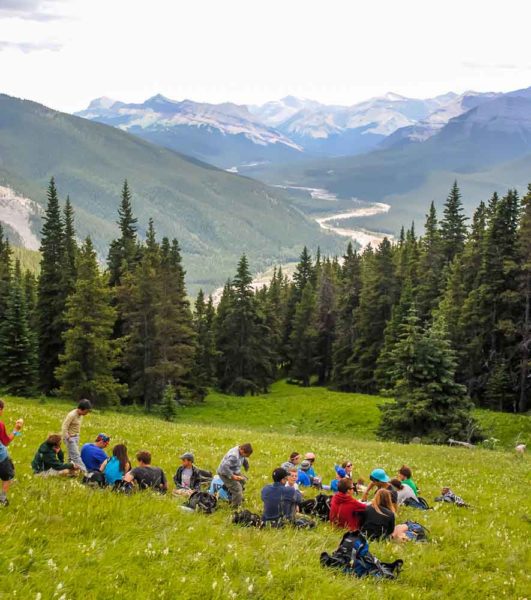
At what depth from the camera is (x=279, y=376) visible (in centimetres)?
9294

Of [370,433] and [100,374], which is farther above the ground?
[100,374]

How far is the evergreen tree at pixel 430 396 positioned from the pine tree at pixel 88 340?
21773 mm

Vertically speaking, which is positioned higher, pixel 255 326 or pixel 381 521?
pixel 255 326

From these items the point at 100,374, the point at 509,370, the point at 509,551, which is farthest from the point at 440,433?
the point at 100,374

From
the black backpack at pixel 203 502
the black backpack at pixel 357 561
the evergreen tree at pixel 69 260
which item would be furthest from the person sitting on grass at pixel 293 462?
the evergreen tree at pixel 69 260

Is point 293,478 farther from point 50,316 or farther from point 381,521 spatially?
point 50,316

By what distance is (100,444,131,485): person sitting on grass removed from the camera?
13.5 meters

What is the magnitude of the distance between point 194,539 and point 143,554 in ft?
3.98

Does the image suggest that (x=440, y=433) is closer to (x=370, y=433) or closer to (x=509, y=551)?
(x=370, y=433)

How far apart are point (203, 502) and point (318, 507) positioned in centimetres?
304

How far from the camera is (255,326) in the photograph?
66.8 m

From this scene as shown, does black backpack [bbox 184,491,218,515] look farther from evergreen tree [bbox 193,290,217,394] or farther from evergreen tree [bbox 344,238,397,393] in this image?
evergreen tree [bbox 344,238,397,393]

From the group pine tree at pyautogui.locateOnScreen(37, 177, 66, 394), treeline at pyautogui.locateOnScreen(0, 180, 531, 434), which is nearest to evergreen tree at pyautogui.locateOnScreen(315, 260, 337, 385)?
treeline at pyautogui.locateOnScreen(0, 180, 531, 434)

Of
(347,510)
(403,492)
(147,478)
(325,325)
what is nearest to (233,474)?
(147,478)
